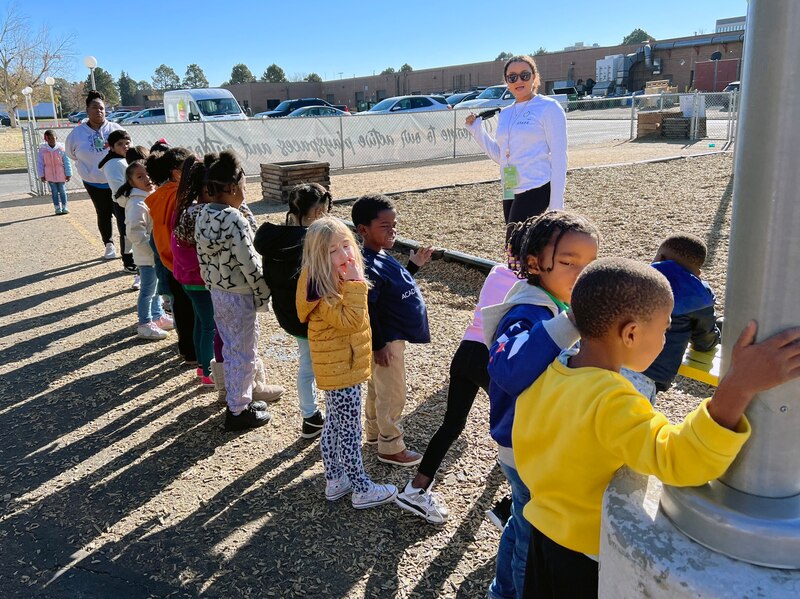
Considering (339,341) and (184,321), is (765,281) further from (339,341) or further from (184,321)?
(184,321)

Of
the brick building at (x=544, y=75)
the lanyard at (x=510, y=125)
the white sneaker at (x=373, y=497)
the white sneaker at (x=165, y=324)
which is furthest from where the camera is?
the brick building at (x=544, y=75)

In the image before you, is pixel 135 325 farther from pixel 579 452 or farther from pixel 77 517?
pixel 579 452

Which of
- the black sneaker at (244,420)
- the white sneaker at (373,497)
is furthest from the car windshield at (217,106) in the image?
the white sneaker at (373,497)

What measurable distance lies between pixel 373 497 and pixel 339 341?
2.68 ft

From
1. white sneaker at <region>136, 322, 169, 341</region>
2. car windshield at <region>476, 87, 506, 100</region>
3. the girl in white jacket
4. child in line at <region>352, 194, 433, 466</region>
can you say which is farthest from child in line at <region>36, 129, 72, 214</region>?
car windshield at <region>476, 87, 506, 100</region>

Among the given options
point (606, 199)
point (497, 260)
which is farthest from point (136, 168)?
point (606, 199)

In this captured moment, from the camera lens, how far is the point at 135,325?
20.7ft

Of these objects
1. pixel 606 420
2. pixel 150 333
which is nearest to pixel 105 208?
pixel 150 333

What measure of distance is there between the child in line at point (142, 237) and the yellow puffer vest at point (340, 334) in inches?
126

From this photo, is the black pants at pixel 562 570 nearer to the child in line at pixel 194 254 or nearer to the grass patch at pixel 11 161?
the child in line at pixel 194 254

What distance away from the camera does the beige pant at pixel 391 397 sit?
137 inches

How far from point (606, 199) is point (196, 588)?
31.5 feet

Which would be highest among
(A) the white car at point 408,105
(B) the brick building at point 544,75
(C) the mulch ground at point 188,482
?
(B) the brick building at point 544,75

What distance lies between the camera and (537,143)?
4.91 metres
